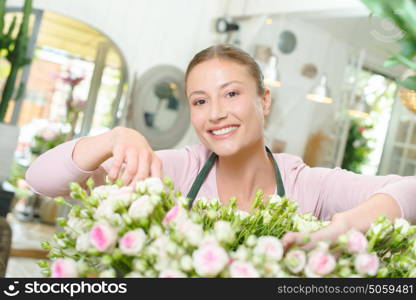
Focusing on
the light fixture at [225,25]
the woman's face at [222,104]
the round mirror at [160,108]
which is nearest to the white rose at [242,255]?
the woman's face at [222,104]

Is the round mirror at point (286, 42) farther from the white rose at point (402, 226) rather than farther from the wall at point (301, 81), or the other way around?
the white rose at point (402, 226)

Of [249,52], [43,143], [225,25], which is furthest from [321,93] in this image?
[43,143]

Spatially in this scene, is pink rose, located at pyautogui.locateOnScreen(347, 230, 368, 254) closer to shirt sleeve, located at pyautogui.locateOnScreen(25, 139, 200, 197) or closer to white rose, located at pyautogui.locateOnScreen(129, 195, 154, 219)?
white rose, located at pyautogui.locateOnScreen(129, 195, 154, 219)

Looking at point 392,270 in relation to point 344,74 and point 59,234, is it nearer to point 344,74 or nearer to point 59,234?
point 59,234

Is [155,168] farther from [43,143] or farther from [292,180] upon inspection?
[43,143]

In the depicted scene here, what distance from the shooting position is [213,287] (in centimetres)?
59

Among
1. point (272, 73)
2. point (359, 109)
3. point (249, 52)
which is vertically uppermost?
point (249, 52)

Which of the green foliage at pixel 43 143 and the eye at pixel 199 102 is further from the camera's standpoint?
the green foliage at pixel 43 143

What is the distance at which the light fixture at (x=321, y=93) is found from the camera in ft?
18.2

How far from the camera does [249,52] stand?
6074 millimetres

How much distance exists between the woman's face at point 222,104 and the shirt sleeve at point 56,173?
0.32 metres

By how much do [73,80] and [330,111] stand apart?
10.3 ft

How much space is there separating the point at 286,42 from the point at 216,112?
470 cm

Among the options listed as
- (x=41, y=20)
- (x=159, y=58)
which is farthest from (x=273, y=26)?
(x=41, y=20)
